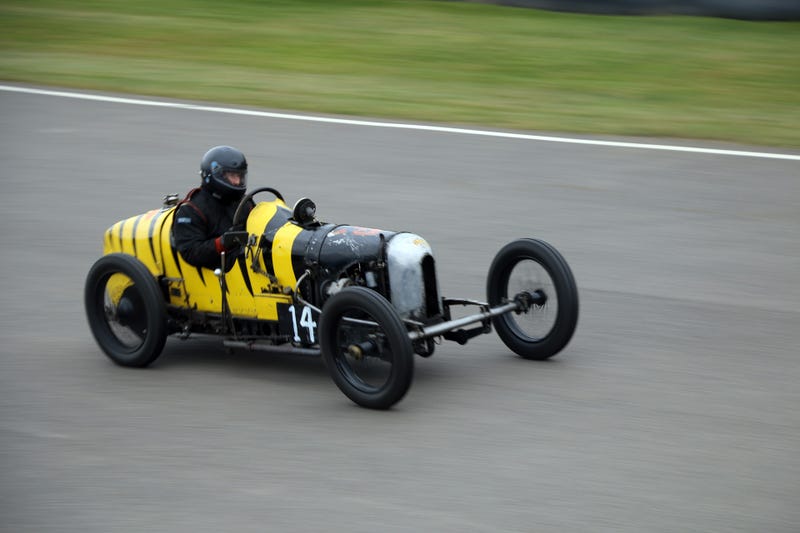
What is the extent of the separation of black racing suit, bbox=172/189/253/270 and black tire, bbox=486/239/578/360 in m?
1.66

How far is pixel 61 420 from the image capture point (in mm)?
6977

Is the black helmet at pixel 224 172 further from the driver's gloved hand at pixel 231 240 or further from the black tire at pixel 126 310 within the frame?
the black tire at pixel 126 310

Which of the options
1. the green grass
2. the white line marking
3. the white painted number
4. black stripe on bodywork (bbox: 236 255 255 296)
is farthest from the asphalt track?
the green grass

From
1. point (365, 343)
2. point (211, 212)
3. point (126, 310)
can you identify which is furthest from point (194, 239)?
point (365, 343)

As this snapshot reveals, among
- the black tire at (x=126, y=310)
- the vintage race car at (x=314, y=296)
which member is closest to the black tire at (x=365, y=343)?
the vintage race car at (x=314, y=296)

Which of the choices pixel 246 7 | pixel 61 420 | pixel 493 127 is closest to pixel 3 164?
pixel 493 127

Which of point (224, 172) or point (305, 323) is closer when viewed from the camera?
point (305, 323)

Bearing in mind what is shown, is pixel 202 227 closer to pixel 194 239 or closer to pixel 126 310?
pixel 194 239

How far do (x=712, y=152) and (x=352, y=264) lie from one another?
760cm

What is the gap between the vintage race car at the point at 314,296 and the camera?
6934 mm

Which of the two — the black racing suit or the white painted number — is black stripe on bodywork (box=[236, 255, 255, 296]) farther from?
the white painted number

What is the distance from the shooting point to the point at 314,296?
7406 mm

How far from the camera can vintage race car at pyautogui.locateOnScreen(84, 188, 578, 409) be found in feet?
22.7

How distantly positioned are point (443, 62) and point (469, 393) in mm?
11910
